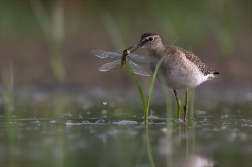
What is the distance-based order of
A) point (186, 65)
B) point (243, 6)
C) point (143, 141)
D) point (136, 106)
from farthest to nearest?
point (243, 6)
point (136, 106)
point (186, 65)
point (143, 141)

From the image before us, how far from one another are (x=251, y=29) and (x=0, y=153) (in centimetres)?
1141

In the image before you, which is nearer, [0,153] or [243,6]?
[0,153]

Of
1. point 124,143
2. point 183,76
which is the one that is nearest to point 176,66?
point 183,76

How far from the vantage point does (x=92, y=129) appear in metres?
8.07

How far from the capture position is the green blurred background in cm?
1375

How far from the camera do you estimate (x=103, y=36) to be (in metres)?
16.2

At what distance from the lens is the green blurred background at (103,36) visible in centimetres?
1375

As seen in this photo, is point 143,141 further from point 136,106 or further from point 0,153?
point 136,106

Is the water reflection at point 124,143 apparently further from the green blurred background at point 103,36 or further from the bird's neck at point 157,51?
the green blurred background at point 103,36

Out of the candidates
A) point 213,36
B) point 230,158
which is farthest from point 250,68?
point 230,158

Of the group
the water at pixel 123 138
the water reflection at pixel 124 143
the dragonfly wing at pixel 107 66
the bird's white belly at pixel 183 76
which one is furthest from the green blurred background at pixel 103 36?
the water reflection at pixel 124 143

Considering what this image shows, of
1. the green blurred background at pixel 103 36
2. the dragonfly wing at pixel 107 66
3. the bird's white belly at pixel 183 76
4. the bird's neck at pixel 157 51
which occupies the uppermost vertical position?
the green blurred background at pixel 103 36

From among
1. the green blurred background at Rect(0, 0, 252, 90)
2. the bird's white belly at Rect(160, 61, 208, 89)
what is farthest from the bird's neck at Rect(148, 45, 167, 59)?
the green blurred background at Rect(0, 0, 252, 90)

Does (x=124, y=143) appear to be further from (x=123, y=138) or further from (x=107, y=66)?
(x=107, y=66)
